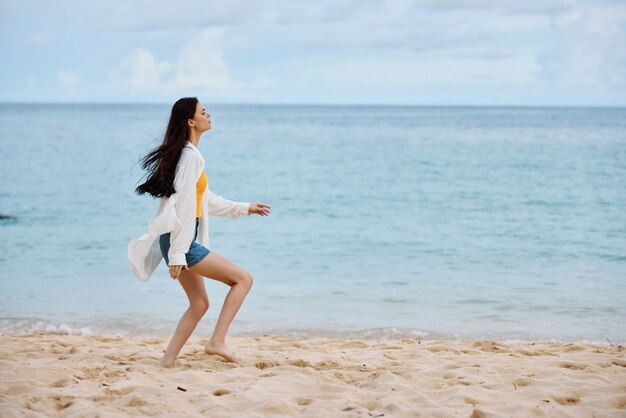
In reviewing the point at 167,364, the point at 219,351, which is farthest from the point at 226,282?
the point at 167,364

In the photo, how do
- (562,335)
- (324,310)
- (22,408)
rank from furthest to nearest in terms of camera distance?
1. (324,310)
2. (562,335)
3. (22,408)

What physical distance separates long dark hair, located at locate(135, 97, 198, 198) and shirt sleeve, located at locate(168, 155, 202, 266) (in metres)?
0.06

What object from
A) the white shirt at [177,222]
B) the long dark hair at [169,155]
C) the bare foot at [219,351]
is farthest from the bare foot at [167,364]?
the long dark hair at [169,155]

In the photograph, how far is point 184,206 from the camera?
5.12m

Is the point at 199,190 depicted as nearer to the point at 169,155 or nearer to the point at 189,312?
the point at 169,155

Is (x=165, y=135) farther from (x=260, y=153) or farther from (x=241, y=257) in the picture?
(x=260, y=153)

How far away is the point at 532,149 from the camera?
1556 inches

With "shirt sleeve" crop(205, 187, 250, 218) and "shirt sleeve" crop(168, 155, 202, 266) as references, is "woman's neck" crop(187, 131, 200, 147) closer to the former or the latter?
"shirt sleeve" crop(168, 155, 202, 266)

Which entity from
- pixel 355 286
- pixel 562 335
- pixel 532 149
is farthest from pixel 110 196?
pixel 532 149

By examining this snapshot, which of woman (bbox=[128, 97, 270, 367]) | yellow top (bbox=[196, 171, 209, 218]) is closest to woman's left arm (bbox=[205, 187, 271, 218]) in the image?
woman (bbox=[128, 97, 270, 367])

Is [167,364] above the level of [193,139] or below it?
below

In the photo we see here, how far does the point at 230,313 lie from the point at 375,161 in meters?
28.5

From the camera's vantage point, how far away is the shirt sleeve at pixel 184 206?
16.8 feet

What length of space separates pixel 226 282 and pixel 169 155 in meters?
1.01
